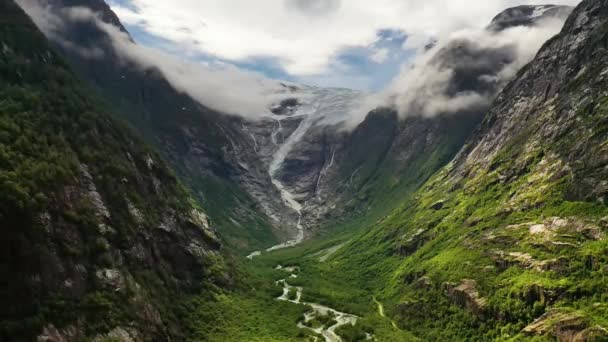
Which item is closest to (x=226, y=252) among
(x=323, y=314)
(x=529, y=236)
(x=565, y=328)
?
(x=323, y=314)

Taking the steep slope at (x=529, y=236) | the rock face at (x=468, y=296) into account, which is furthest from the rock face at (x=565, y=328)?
the rock face at (x=468, y=296)

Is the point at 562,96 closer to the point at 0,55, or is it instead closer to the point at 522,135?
the point at 522,135

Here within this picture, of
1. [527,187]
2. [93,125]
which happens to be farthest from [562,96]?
[93,125]

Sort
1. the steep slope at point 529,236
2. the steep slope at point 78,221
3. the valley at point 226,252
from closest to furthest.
A: the steep slope at point 78,221 → the valley at point 226,252 → the steep slope at point 529,236

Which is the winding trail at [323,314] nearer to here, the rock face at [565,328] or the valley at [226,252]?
the valley at [226,252]

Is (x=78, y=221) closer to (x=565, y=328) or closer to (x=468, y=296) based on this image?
(x=468, y=296)

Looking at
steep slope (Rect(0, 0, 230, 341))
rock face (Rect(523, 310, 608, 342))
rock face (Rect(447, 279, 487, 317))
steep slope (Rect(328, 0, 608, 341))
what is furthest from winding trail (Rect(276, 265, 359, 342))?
rock face (Rect(523, 310, 608, 342))
